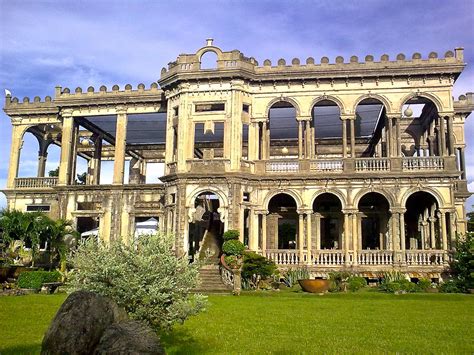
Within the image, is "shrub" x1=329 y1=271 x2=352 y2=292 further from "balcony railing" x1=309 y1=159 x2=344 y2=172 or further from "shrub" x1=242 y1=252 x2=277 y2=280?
"balcony railing" x1=309 y1=159 x2=344 y2=172

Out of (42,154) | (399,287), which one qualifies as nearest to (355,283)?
(399,287)

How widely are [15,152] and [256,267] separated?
18832 mm

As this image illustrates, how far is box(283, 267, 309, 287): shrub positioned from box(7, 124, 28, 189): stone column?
18722 millimetres

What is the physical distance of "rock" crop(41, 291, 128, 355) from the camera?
5.73 metres

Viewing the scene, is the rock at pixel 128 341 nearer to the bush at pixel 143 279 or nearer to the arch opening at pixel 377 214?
the bush at pixel 143 279

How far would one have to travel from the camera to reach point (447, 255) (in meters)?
23.1

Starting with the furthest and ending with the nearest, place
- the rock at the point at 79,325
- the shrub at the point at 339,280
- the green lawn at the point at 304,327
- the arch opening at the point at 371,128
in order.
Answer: the arch opening at the point at 371,128
the shrub at the point at 339,280
the green lawn at the point at 304,327
the rock at the point at 79,325

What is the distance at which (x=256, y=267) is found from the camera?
21.2 metres

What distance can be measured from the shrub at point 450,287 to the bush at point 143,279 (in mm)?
15129

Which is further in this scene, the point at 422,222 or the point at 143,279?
the point at 422,222

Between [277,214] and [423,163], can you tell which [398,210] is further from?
[277,214]

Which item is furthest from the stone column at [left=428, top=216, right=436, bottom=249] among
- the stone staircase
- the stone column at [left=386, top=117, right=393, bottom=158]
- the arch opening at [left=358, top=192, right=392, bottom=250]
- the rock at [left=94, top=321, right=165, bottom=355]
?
the rock at [left=94, top=321, right=165, bottom=355]

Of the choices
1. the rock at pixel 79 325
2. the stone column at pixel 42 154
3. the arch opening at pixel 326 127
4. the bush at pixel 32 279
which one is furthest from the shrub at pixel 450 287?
the stone column at pixel 42 154

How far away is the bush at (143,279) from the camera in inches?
329
